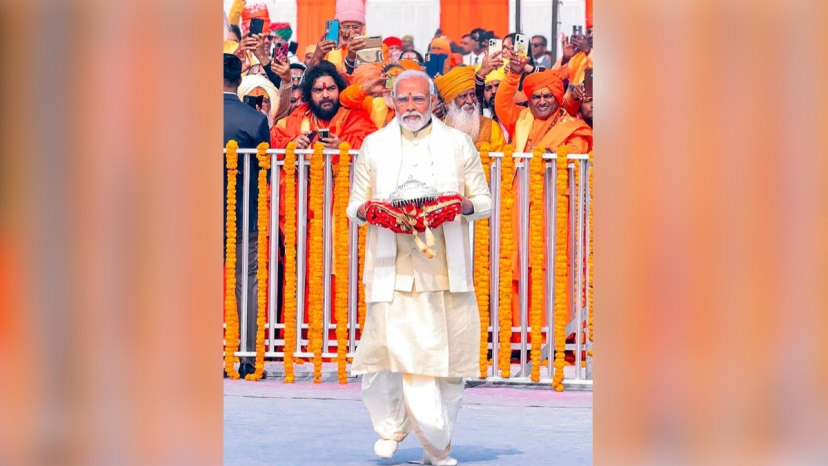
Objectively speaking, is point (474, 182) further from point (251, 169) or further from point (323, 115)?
point (323, 115)

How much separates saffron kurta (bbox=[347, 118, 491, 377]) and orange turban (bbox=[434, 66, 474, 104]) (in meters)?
3.60

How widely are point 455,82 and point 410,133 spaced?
3727mm

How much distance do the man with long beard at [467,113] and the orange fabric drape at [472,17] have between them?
937mm

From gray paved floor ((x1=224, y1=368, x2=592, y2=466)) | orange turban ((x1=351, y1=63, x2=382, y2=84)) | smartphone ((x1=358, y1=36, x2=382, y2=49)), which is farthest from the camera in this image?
smartphone ((x1=358, y1=36, x2=382, y2=49))

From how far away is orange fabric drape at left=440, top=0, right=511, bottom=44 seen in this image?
10.9 metres

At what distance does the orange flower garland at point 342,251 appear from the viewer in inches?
365

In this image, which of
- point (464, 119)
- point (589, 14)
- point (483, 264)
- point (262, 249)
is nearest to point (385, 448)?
point (483, 264)

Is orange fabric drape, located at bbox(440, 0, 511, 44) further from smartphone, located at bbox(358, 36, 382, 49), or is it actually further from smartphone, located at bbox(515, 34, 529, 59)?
smartphone, located at bbox(358, 36, 382, 49)

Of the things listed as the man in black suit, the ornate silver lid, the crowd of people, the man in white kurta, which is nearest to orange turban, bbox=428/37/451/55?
the crowd of people

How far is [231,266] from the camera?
952 centimetres

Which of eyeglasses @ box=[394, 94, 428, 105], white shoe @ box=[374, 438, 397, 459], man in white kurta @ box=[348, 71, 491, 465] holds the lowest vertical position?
white shoe @ box=[374, 438, 397, 459]
